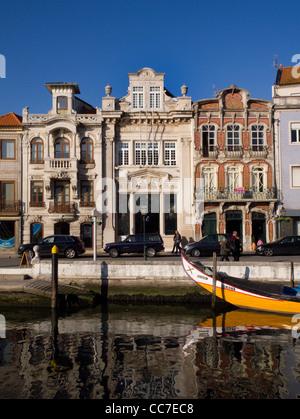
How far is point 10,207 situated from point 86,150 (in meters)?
8.57

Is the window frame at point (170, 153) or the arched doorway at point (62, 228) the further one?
the window frame at point (170, 153)

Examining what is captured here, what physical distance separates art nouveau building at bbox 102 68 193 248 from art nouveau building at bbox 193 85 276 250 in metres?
1.43

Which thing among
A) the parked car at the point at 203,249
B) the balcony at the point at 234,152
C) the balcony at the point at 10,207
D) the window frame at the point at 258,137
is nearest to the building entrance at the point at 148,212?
the balcony at the point at 234,152

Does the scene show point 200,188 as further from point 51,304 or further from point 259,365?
point 259,365

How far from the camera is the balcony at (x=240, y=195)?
33.3 metres

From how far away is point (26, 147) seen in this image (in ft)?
112

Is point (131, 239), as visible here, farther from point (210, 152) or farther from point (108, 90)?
point (108, 90)

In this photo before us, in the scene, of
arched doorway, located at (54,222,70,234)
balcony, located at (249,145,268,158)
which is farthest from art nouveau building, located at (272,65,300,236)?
arched doorway, located at (54,222,70,234)

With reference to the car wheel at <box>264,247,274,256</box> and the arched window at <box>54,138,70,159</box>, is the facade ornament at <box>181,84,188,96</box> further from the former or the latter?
the car wheel at <box>264,247,274,256</box>

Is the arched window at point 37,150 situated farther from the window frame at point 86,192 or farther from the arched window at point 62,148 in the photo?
the window frame at point 86,192

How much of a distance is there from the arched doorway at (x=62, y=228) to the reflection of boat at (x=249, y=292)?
58.7ft

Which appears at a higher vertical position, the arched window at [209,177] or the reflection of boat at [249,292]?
the arched window at [209,177]

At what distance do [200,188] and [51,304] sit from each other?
1934 centimetres
